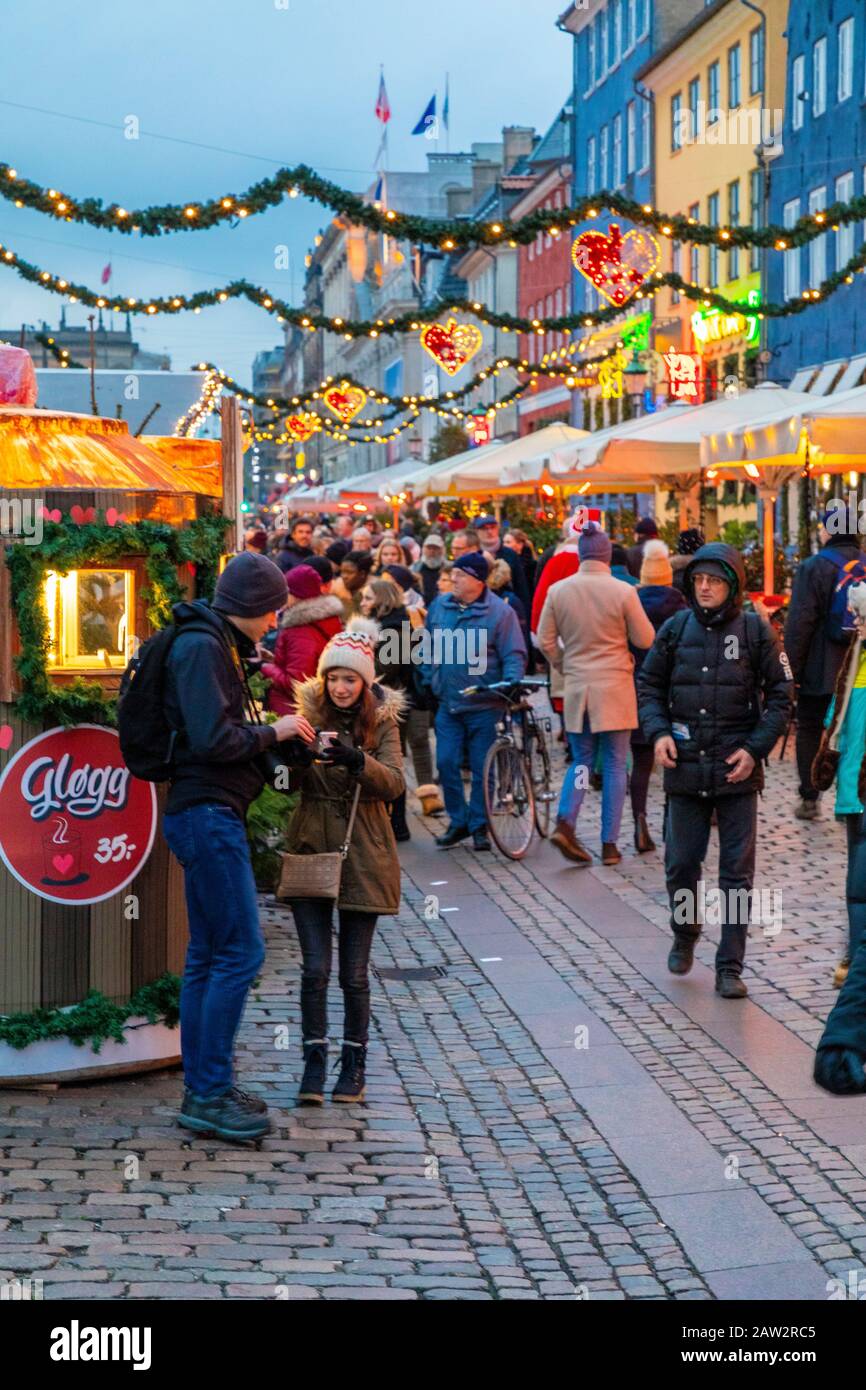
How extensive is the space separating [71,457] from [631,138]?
48.0 m

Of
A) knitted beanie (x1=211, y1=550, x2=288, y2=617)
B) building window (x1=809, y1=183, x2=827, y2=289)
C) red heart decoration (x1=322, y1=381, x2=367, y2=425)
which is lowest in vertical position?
knitted beanie (x1=211, y1=550, x2=288, y2=617)

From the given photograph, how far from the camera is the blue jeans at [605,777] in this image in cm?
1206

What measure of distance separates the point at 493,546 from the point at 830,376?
14848 mm

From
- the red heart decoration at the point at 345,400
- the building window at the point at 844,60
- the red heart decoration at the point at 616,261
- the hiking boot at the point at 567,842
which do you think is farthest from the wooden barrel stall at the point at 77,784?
the red heart decoration at the point at 345,400

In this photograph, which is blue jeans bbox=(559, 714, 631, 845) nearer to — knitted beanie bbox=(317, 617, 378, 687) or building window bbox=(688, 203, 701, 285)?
knitted beanie bbox=(317, 617, 378, 687)

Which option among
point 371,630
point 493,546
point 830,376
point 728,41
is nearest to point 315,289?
point 728,41

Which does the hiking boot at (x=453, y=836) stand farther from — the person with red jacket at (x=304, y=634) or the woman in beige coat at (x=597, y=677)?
the person with red jacket at (x=304, y=634)

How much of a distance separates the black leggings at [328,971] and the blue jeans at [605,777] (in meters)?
4.86

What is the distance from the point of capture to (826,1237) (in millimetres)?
5582

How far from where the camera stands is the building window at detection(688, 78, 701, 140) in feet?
149

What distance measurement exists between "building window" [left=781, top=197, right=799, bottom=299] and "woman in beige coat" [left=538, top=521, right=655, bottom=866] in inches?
999

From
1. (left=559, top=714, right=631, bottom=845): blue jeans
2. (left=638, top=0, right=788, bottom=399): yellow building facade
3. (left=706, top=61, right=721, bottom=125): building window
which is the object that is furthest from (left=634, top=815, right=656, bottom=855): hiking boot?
(left=706, top=61, right=721, bottom=125): building window

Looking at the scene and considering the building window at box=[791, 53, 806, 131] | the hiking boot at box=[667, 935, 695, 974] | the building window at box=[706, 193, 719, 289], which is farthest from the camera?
the building window at box=[706, 193, 719, 289]

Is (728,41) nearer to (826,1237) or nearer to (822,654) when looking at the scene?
(822,654)
